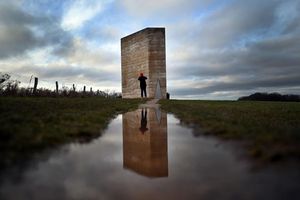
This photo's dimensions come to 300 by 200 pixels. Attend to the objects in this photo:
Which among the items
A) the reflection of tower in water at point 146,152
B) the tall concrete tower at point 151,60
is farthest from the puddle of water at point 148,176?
the tall concrete tower at point 151,60

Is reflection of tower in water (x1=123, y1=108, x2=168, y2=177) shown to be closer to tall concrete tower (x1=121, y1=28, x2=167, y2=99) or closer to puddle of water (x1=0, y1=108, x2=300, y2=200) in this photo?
puddle of water (x1=0, y1=108, x2=300, y2=200)

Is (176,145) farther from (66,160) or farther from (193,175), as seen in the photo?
(66,160)

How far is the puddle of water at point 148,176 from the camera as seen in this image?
1.84m

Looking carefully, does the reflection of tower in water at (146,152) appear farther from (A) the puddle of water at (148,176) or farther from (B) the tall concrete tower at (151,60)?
(B) the tall concrete tower at (151,60)

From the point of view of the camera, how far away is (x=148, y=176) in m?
2.26

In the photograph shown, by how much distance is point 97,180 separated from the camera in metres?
2.12

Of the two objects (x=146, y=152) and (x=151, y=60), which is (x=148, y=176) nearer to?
(x=146, y=152)

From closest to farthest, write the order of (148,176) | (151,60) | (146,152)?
(148,176) → (146,152) → (151,60)

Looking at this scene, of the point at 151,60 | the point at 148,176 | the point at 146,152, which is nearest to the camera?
the point at 148,176

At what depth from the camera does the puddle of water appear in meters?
1.84

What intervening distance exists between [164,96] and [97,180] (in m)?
19.4

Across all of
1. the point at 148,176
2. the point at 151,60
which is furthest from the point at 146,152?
the point at 151,60

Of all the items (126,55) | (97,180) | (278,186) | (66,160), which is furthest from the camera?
(126,55)

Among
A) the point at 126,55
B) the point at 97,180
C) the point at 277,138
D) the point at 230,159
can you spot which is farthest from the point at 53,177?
the point at 126,55
